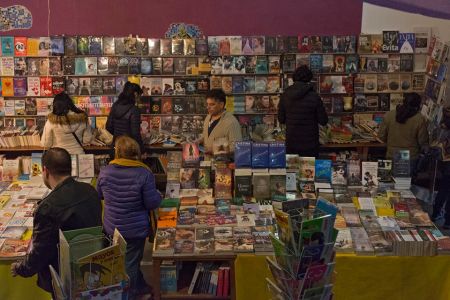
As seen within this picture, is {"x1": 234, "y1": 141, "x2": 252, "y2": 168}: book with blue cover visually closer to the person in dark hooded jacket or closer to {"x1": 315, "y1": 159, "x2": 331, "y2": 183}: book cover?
{"x1": 315, "y1": 159, "x2": 331, "y2": 183}: book cover

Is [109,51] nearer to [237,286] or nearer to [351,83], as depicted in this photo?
[351,83]

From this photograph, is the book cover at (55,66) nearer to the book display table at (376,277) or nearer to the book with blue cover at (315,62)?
the book with blue cover at (315,62)

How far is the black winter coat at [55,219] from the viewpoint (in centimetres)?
416

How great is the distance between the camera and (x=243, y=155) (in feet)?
19.9

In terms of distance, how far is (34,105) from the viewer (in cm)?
926

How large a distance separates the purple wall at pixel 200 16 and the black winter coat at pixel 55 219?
535cm

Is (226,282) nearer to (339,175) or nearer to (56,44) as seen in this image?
(339,175)

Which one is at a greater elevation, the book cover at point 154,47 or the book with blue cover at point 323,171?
the book cover at point 154,47

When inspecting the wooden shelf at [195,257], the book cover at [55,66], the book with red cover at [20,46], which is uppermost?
the book with red cover at [20,46]

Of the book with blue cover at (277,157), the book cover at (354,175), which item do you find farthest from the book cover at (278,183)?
the book cover at (354,175)

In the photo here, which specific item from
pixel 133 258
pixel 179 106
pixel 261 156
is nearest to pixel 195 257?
pixel 133 258

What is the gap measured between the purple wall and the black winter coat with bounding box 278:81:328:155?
78.5 inches

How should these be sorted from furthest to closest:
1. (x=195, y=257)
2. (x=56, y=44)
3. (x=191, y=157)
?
1. (x=56, y=44)
2. (x=191, y=157)
3. (x=195, y=257)

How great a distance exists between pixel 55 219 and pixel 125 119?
166 inches
